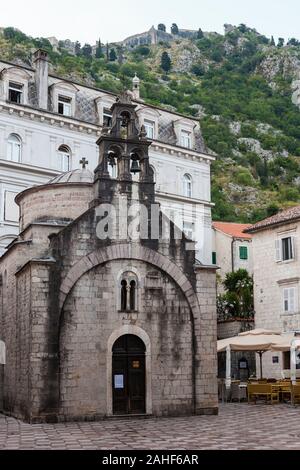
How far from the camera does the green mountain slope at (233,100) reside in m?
96.2

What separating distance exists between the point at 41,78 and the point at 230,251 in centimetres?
2537

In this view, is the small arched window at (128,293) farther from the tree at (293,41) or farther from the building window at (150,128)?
the tree at (293,41)

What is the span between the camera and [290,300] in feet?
123

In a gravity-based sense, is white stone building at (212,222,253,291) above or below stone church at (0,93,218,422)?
above

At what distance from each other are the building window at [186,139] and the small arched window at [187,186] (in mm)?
2382

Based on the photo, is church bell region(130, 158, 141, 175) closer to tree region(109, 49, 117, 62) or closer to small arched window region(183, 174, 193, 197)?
small arched window region(183, 174, 193, 197)

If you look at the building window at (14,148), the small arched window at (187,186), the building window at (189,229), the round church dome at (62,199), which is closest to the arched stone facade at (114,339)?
the round church dome at (62,199)

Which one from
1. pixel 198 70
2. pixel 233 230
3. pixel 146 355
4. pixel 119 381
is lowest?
pixel 119 381

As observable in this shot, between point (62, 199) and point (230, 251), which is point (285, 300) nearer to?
point (62, 199)

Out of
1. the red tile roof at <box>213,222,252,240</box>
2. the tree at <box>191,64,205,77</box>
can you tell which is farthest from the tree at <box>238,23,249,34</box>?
the red tile roof at <box>213,222,252,240</box>

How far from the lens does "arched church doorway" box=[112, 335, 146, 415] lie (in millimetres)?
22844

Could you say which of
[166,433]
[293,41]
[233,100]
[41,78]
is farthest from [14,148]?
[293,41]

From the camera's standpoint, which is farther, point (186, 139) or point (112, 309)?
point (186, 139)

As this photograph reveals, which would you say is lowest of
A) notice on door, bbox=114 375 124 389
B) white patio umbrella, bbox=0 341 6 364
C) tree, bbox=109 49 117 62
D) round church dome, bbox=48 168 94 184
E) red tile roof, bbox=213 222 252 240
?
notice on door, bbox=114 375 124 389
